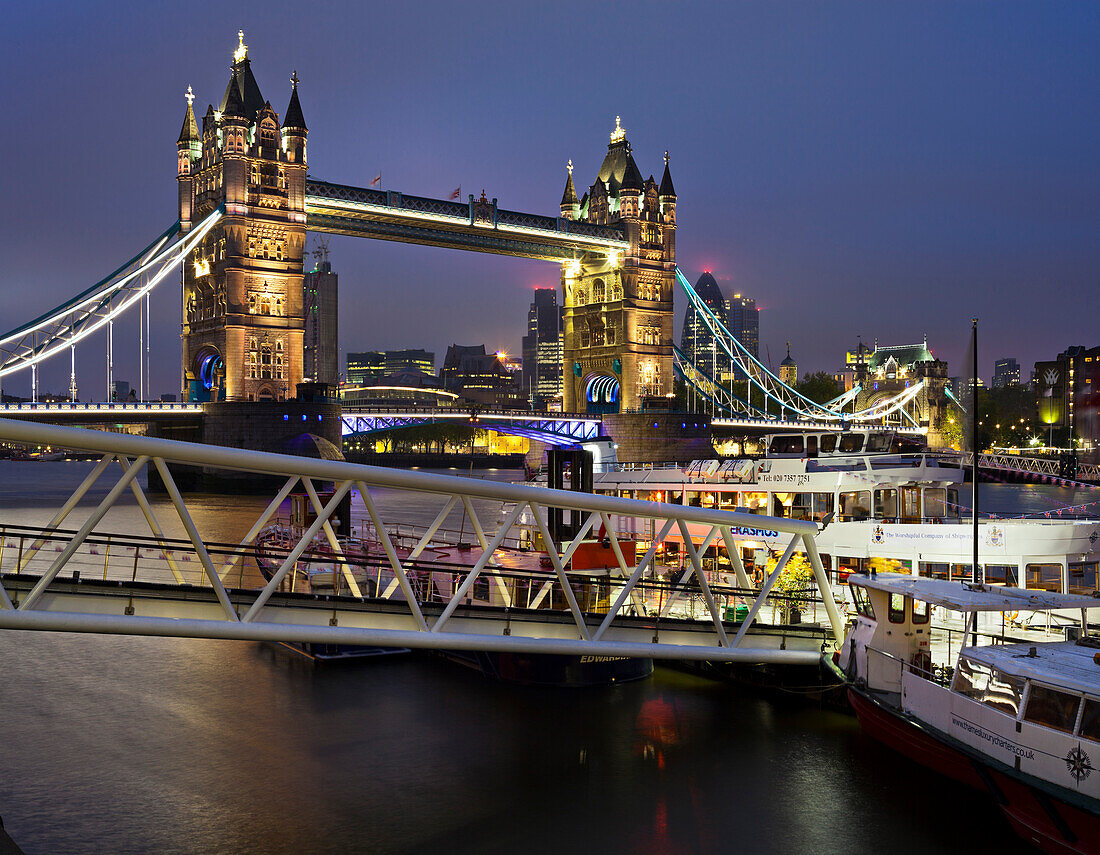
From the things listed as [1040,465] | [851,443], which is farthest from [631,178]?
[851,443]

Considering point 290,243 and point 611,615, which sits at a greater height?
point 290,243

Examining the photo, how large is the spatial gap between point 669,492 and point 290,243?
53.2 meters

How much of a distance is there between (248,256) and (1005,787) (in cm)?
7193

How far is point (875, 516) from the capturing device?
26.1 metres

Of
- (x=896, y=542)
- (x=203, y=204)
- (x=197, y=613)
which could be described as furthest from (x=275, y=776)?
(x=203, y=204)

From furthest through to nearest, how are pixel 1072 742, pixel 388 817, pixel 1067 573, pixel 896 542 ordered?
1. pixel 896 542
2. pixel 1067 573
3. pixel 388 817
4. pixel 1072 742

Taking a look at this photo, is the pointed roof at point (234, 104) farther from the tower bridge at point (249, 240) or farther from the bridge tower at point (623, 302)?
the bridge tower at point (623, 302)

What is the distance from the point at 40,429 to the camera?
36.5 ft

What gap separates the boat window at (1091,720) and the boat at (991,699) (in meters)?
0.01

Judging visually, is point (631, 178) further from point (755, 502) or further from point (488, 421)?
point (755, 502)

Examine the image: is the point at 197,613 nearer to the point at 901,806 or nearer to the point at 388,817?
the point at 388,817

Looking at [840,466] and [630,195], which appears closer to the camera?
[840,466]

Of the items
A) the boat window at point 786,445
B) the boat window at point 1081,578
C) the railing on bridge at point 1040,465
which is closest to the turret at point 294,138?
the boat window at point 786,445

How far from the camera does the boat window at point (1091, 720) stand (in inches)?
518
